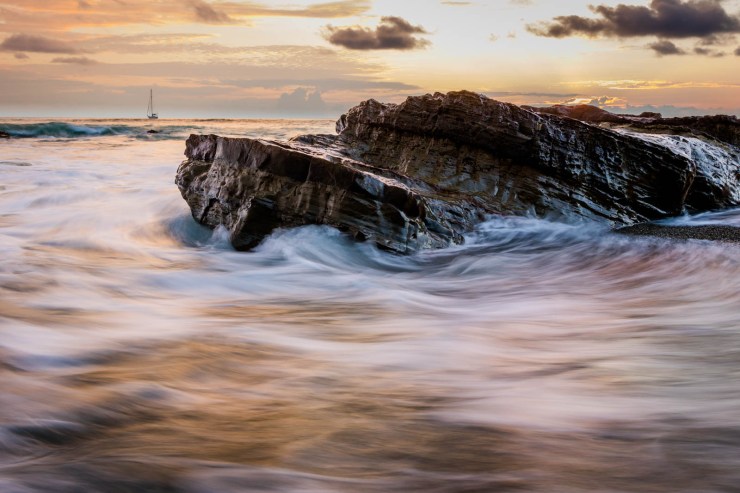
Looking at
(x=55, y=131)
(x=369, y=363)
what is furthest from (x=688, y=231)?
(x=55, y=131)

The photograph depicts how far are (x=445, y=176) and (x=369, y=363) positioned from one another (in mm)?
4676

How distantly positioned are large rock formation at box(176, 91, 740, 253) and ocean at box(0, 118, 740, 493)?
311 mm

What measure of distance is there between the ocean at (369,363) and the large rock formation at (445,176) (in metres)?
0.31

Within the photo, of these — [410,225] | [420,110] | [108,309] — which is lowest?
[108,309]

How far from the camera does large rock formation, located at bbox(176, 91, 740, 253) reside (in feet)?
23.2

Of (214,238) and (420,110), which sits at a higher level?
(420,110)

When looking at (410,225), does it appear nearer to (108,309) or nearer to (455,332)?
(455,332)

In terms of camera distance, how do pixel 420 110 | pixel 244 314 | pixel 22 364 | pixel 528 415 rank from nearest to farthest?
pixel 528 415 < pixel 22 364 < pixel 244 314 < pixel 420 110

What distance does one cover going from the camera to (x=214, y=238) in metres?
7.94

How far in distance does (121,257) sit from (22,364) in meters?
3.58

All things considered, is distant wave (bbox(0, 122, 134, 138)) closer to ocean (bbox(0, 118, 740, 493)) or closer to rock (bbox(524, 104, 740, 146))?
ocean (bbox(0, 118, 740, 493))

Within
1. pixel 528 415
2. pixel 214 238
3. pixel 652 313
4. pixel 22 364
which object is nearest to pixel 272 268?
pixel 214 238

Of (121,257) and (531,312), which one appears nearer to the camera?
(531,312)

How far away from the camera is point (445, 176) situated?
28.1ft
